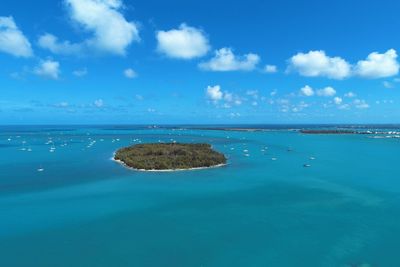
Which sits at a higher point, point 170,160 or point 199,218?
point 170,160

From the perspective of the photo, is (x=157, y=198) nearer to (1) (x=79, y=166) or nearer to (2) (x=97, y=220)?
(2) (x=97, y=220)

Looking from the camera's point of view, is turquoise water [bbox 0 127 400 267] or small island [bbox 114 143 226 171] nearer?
turquoise water [bbox 0 127 400 267]

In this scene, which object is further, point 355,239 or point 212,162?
point 212,162

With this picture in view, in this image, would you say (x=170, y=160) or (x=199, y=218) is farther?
(x=170, y=160)

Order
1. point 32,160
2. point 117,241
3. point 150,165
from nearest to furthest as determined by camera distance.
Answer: point 117,241 < point 150,165 < point 32,160

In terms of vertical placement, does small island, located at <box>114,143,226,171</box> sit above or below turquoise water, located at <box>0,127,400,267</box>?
above

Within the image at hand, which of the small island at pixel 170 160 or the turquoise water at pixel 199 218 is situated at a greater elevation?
the small island at pixel 170 160

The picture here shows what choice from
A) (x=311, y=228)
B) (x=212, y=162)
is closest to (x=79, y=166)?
(x=212, y=162)

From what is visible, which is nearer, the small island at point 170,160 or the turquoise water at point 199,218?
the turquoise water at point 199,218
